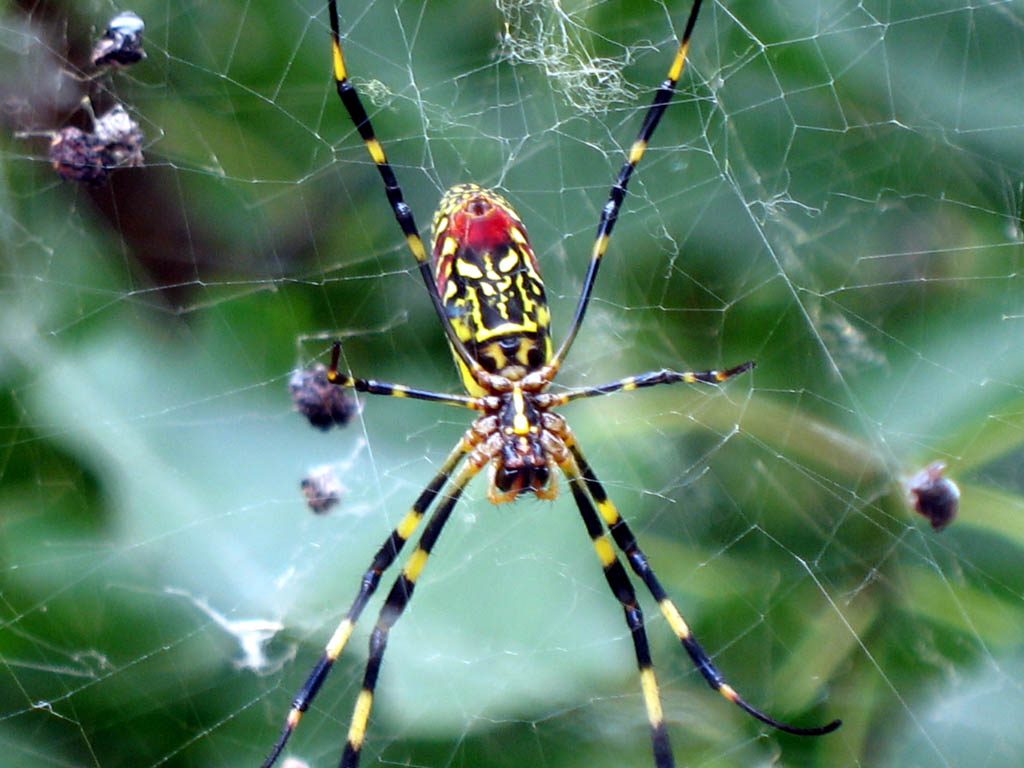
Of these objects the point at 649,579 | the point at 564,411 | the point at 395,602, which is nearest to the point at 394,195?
the point at 564,411

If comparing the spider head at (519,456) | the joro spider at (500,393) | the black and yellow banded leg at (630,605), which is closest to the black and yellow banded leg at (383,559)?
the joro spider at (500,393)

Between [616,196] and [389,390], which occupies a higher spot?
[616,196]

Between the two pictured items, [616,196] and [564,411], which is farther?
[564,411]

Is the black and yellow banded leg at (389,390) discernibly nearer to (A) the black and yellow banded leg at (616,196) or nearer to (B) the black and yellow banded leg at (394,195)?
(B) the black and yellow banded leg at (394,195)

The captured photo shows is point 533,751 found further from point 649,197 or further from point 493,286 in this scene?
point 649,197

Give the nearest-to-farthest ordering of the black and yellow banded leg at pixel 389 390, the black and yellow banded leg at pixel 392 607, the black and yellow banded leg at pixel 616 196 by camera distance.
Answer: the black and yellow banded leg at pixel 389 390 < the black and yellow banded leg at pixel 616 196 < the black and yellow banded leg at pixel 392 607

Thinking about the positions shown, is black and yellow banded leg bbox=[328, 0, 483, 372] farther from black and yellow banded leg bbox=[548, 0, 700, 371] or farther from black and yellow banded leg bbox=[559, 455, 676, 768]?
black and yellow banded leg bbox=[559, 455, 676, 768]

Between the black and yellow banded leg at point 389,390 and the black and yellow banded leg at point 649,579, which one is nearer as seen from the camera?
the black and yellow banded leg at point 389,390

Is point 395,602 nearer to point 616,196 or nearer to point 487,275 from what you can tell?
point 487,275
